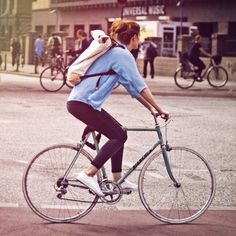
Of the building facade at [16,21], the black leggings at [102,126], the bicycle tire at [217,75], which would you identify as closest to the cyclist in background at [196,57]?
the bicycle tire at [217,75]

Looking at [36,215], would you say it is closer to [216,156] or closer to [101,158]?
[101,158]

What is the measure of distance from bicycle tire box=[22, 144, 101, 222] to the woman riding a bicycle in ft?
0.52

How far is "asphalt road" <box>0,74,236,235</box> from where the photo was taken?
558cm

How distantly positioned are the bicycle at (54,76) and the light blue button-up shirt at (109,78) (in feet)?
47.1

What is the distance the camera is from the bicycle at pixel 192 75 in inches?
905

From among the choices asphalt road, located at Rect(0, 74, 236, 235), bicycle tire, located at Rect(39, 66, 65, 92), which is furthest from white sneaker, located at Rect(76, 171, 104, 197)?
bicycle tire, located at Rect(39, 66, 65, 92)

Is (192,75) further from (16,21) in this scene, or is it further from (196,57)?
(16,21)

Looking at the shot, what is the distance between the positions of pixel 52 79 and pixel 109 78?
14783 millimetres

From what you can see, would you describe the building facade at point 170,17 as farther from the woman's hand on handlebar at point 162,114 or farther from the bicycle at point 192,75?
the woman's hand on handlebar at point 162,114

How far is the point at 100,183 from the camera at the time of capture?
225 inches

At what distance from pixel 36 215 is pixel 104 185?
0.65 metres

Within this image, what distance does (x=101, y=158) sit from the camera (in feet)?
18.3

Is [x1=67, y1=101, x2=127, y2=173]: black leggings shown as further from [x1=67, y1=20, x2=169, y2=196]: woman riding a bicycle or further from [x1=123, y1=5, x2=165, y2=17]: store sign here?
[x1=123, y1=5, x2=165, y2=17]: store sign

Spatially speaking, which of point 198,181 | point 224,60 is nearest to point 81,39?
point 224,60
